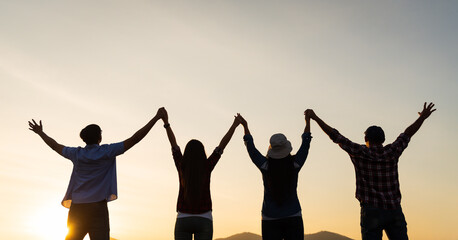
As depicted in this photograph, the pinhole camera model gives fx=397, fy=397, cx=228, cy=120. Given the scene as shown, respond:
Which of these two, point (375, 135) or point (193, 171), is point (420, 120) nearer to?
point (375, 135)

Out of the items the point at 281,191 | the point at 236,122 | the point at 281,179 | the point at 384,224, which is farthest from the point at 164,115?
the point at 384,224

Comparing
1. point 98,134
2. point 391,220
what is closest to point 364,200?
point 391,220

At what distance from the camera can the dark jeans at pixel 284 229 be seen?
269 inches

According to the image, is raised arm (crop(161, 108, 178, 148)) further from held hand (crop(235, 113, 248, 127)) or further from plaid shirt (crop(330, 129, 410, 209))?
plaid shirt (crop(330, 129, 410, 209))

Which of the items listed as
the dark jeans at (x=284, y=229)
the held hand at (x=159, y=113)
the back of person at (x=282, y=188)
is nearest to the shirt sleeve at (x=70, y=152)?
the held hand at (x=159, y=113)

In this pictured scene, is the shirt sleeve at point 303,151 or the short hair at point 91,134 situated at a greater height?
the short hair at point 91,134

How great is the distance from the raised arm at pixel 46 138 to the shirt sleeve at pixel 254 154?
142 inches

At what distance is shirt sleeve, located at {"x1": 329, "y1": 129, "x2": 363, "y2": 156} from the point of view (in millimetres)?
7652

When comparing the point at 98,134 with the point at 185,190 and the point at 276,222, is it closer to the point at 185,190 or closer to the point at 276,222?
the point at 185,190

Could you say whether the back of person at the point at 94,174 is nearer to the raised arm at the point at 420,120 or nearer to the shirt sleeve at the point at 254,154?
the shirt sleeve at the point at 254,154

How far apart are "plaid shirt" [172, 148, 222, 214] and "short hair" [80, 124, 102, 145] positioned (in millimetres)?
1421

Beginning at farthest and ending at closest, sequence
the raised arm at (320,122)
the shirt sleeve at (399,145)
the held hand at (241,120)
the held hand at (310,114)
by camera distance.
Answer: the held hand at (241,120), the held hand at (310,114), the raised arm at (320,122), the shirt sleeve at (399,145)

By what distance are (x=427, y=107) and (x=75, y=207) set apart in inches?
295

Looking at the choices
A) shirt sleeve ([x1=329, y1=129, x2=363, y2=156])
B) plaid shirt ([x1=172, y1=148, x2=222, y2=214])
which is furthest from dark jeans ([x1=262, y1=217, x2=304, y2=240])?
shirt sleeve ([x1=329, y1=129, x2=363, y2=156])
